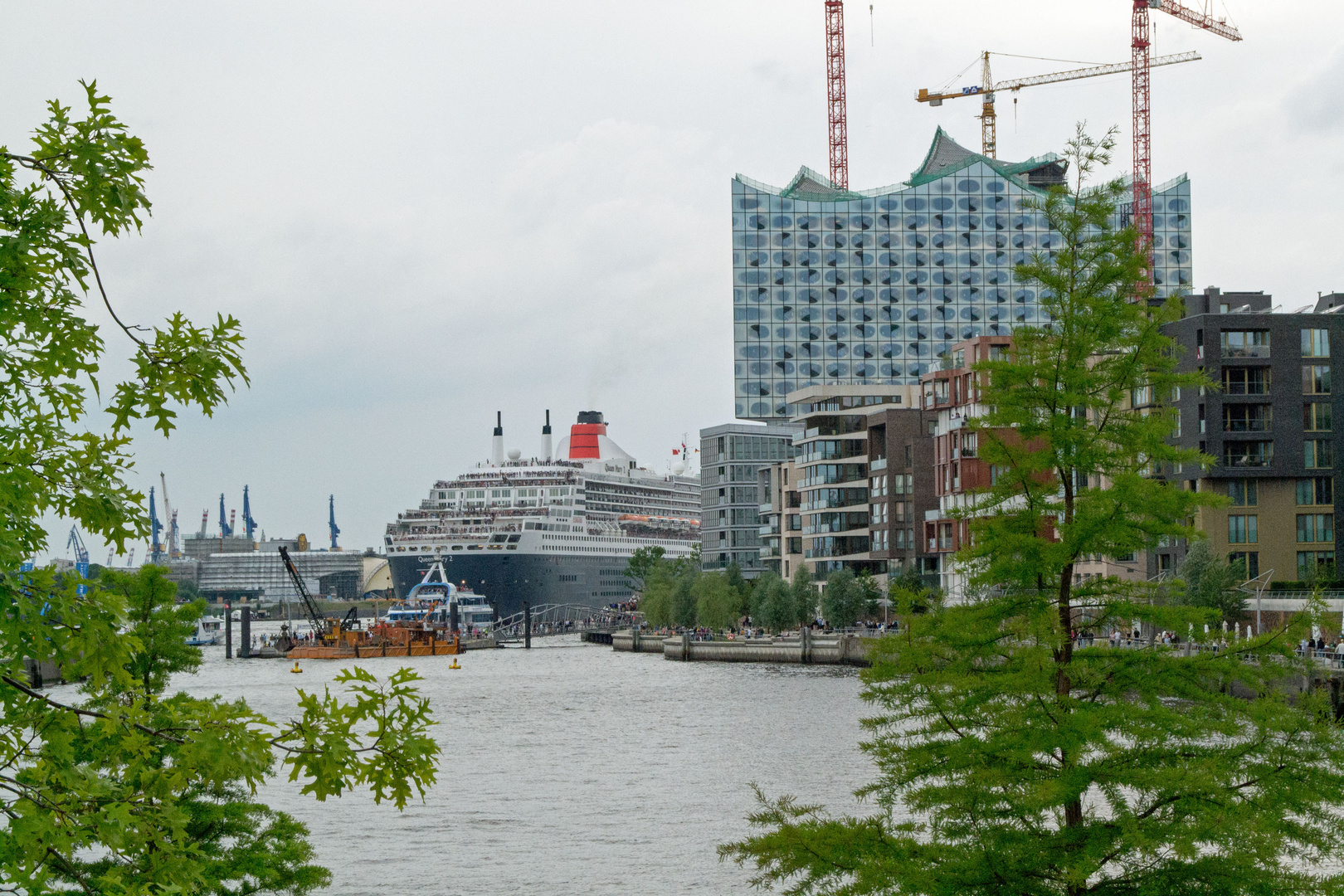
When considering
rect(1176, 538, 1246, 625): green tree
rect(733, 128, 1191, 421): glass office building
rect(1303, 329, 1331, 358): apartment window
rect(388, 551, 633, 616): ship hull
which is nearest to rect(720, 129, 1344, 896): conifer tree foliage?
rect(1176, 538, 1246, 625): green tree

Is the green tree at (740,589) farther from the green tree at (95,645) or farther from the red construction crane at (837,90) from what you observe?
the green tree at (95,645)

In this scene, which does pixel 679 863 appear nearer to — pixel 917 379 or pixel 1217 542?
pixel 1217 542

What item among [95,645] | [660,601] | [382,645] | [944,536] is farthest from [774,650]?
[95,645]

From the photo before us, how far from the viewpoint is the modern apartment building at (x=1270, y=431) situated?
85.8 meters

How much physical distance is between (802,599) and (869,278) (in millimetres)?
51473

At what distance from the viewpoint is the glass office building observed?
163 m

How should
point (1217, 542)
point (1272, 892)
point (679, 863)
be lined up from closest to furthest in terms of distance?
point (1272, 892) → point (679, 863) → point (1217, 542)

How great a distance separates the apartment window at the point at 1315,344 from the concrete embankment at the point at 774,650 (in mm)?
34145

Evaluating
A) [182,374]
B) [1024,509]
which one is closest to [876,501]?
[1024,509]

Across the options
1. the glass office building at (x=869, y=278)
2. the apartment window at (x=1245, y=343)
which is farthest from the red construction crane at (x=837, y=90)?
the apartment window at (x=1245, y=343)

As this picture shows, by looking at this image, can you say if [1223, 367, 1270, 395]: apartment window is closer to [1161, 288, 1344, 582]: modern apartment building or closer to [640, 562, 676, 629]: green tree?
[1161, 288, 1344, 582]: modern apartment building

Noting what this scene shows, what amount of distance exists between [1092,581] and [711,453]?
153 metres

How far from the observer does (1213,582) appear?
247 feet

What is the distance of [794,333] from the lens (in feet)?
535
